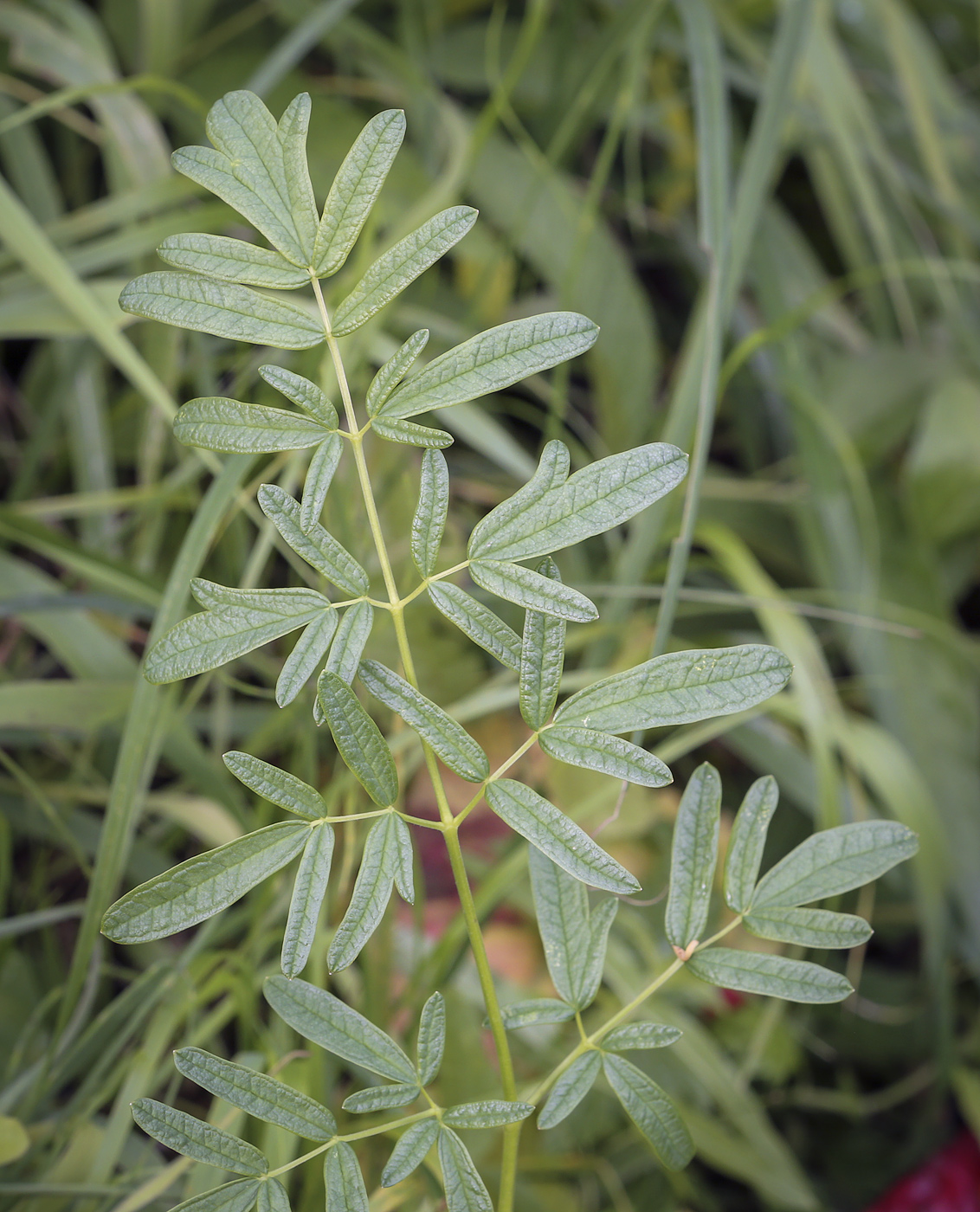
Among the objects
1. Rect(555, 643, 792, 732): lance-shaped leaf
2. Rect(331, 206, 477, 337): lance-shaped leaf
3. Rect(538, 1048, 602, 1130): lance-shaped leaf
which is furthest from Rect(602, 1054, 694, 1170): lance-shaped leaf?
Rect(331, 206, 477, 337): lance-shaped leaf

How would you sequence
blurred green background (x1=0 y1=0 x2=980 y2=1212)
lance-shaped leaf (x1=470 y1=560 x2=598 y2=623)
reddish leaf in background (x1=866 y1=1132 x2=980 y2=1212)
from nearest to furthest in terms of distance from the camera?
1. lance-shaped leaf (x1=470 y1=560 x2=598 y2=623)
2. blurred green background (x1=0 y1=0 x2=980 y2=1212)
3. reddish leaf in background (x1=866 y1=1132 x2=980 y2=1212)

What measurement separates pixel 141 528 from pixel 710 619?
46 centimetres

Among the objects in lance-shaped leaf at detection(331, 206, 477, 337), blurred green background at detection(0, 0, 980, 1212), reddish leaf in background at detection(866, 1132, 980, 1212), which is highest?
lance-shaped leaf at detection(331, 206, 477, 337)

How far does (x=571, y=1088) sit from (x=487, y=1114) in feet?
0.10

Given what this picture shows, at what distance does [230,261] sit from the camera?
0.81ft

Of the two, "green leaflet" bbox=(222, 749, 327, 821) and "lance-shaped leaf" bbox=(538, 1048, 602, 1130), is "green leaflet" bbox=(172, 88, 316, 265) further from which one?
"lance-shaped leaf" bbox=(538, 1048, 602, 1130)

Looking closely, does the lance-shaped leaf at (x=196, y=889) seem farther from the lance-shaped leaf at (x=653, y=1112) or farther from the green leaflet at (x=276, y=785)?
the lance-shaped leaf at (x=653, y=1112)

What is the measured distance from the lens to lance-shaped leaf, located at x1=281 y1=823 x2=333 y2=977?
0.73ft

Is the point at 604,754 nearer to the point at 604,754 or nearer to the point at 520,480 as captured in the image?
the point at 604,754

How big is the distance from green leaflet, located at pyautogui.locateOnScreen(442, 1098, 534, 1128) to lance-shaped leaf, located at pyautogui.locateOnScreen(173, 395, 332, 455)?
0.18 meters

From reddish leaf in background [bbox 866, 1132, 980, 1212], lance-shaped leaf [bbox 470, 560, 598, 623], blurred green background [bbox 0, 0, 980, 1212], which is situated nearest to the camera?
lance-shaped leaf [bbox 470, 560, 598, 623]

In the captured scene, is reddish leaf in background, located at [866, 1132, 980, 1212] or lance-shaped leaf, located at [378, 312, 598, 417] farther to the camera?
reddish leaf in background, located at [866, 1132, 980, 1212]

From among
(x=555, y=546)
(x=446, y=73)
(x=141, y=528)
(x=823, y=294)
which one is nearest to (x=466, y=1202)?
(x=555, y=546)

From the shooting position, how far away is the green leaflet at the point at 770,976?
257 millimetres
